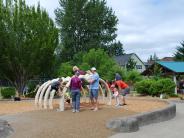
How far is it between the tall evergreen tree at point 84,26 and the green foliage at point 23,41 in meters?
35.1

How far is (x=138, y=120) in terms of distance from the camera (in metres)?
15.5

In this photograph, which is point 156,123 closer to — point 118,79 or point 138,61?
point 118,79

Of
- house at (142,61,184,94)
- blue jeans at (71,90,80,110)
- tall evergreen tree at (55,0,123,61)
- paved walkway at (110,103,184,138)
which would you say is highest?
tall evergreen tree at (55,0,123,61)

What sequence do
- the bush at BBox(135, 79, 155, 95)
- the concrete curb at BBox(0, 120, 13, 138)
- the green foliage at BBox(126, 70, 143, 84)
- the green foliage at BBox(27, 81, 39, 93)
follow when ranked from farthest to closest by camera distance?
the green foliage at BBox(126, 70, 143, 84)
the green foliage at BBox(27, 81, 39, 93)
the bush at BBox(135, 79, 155, 95)
the concrete curb at BBox(0, 120, 13, 138)

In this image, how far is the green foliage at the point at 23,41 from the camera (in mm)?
36000

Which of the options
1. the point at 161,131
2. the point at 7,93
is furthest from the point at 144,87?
the point at 161,131

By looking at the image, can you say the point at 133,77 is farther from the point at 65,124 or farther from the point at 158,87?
the point at 65,124

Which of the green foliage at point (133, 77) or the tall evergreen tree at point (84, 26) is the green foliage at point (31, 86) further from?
the tall evergreen tree at point (84, 26)

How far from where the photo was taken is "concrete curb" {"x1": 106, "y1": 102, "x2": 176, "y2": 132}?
546 inches

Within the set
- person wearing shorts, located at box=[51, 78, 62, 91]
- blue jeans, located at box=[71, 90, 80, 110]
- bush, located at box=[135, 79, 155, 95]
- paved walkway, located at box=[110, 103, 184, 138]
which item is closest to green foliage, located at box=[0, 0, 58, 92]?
bush, located at box=[135, 79, 155, 95]

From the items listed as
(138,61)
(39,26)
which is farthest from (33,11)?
(138,61)

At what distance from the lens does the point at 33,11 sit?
3756cm

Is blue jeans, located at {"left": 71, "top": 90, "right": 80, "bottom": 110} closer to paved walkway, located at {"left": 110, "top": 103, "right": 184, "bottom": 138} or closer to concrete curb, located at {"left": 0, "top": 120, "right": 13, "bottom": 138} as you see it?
paved walkway, located at {"left": 110, "top": 103, "right": 184, "bottom": 138}

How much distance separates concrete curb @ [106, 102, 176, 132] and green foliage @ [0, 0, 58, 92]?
719 inches
